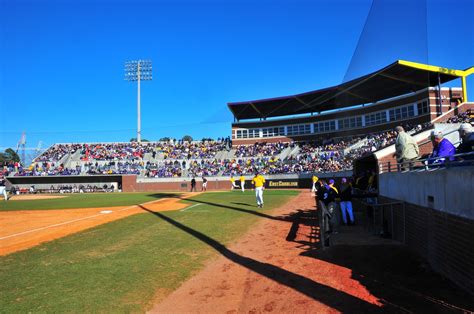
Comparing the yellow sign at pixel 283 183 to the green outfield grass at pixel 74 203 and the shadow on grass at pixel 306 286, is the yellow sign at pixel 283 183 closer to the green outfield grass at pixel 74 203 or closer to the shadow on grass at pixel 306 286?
the green outfield grass at pixel 74 203

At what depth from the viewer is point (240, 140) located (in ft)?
201

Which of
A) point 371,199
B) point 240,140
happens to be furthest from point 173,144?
point 371,199

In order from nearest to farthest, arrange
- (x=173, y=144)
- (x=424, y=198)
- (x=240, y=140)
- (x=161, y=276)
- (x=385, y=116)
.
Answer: (x=161, y=276), (x=424, y=198), (x=385, y=116), (x=240, y=140), (x=173, y=144)

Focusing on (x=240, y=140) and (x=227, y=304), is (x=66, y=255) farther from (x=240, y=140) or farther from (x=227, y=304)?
(x=240, y=140)

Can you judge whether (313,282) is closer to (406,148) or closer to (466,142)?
(466,142)

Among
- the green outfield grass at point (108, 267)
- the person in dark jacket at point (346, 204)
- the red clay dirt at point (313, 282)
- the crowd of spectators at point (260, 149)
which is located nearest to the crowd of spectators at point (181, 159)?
the crowd of spectators at point (260, 149)

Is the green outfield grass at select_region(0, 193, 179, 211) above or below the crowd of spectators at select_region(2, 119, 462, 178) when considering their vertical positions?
below

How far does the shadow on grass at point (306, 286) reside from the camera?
17.3ft

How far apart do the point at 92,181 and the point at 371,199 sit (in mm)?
50216

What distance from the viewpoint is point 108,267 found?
7562mm

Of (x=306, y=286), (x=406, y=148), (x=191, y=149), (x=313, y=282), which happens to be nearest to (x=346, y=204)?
(x=406, y=148)

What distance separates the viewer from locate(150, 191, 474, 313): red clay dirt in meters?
5.32

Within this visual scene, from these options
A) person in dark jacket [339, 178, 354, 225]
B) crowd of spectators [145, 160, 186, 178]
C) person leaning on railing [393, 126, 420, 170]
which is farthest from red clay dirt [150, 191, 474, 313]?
crowd of spectators [145, 160, 186, 178]

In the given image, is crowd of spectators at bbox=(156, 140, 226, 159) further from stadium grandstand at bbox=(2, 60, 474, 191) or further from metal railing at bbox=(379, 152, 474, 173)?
metal railing at bbox=(379, 152, 474, 173)
